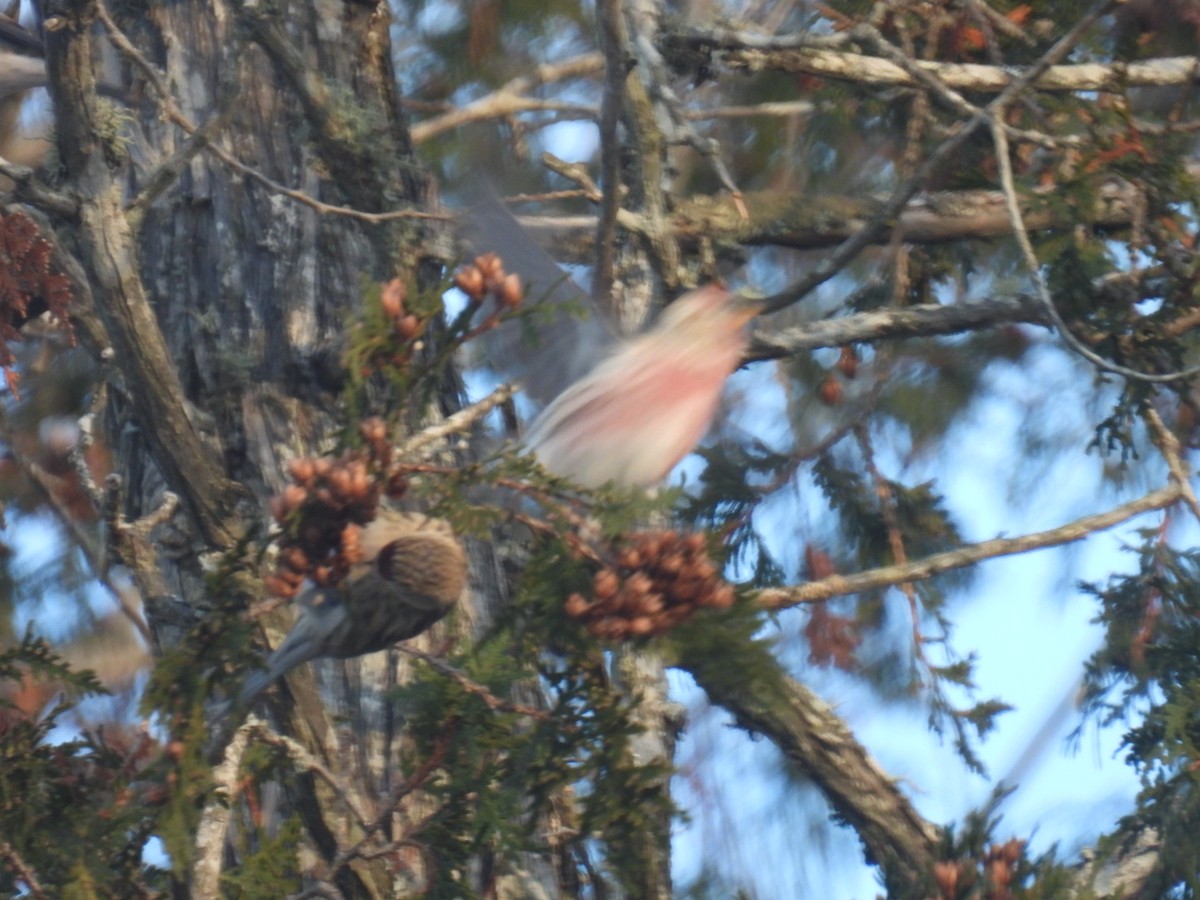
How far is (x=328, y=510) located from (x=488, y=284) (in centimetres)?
33

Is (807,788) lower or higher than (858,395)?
lower

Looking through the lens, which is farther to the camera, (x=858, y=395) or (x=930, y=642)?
(x=858, y=395)

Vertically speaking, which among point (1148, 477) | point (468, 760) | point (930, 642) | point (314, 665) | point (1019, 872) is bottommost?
point (1019, 872)

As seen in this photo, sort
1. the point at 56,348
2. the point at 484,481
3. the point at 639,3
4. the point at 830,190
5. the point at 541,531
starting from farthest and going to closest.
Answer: the point at 56,348
the point at 830,190
the point at 639,3
the point at 541,531
the point at 484,481

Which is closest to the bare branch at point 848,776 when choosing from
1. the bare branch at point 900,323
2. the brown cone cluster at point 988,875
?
the bare branch at point 900,323

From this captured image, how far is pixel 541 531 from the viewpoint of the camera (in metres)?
1.80

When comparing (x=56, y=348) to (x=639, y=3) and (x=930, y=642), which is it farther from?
(x=930, y=642)

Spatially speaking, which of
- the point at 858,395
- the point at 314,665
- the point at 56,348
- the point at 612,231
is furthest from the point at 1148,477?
the point at 56,348

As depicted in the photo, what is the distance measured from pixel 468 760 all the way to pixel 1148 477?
12.5 feet

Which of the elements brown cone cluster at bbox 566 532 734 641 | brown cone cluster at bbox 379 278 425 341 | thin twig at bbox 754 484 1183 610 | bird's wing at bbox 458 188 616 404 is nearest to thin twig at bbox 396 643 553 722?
brown cone cluster at bbox 566 532 734 641

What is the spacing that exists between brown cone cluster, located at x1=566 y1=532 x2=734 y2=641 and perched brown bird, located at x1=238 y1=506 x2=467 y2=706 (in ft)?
0.62

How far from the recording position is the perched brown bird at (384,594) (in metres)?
1.74

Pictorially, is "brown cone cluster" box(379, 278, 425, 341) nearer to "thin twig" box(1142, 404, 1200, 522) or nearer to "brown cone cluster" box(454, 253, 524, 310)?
"brown cone cluster" box(454, 253, 524, 310)

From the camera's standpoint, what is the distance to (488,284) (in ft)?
5.58
